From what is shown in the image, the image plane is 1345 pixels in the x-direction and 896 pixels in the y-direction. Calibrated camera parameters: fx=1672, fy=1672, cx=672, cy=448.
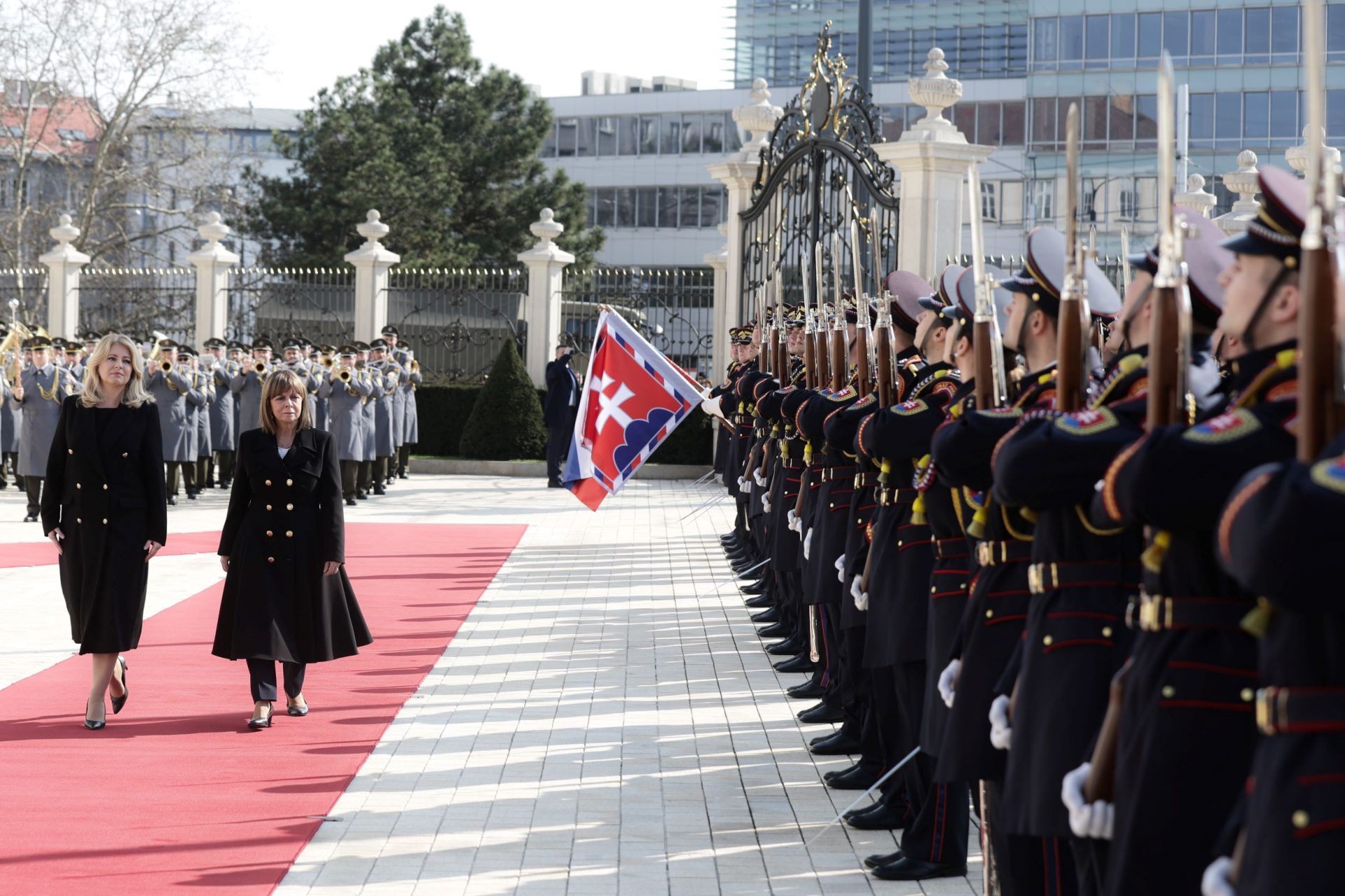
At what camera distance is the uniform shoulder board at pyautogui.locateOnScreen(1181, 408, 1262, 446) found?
9.77 ft

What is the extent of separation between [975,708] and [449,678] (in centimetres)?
523

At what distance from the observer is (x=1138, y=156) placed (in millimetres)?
48875

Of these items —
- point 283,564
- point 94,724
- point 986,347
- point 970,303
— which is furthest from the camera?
point 283,564

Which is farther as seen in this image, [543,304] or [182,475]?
[543,304]

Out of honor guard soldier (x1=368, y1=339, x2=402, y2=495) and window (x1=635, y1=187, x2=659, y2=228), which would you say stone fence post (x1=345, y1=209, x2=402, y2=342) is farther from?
window (x1=635, y1=187, x2=659, y2=228)

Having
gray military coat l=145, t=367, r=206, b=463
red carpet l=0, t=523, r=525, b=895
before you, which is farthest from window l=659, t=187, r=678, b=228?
red carpet l=0, t=523, r=525, b=895

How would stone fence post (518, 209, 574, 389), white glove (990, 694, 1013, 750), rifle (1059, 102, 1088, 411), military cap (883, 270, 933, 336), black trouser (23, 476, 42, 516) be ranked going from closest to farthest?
rifle (1059, 102, 1088, 411) → white glove (990, 694, 1013, 750) → military cap (883, 270, 933, 336) → black trouser (23, 476, 42, 516) → stone fence post (518, 209, 574, 389)

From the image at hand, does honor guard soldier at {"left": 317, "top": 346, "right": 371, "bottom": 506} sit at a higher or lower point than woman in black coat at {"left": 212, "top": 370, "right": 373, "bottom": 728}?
higher

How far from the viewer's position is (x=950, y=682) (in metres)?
4.45

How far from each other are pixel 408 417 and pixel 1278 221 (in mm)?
21078

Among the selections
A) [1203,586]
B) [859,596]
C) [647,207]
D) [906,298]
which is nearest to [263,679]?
[859,596]

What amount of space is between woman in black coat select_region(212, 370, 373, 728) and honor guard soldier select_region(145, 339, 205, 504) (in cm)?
1149

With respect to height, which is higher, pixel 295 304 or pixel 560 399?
pixel 295 304

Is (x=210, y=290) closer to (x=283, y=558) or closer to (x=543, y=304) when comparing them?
(x=543, y=304)
